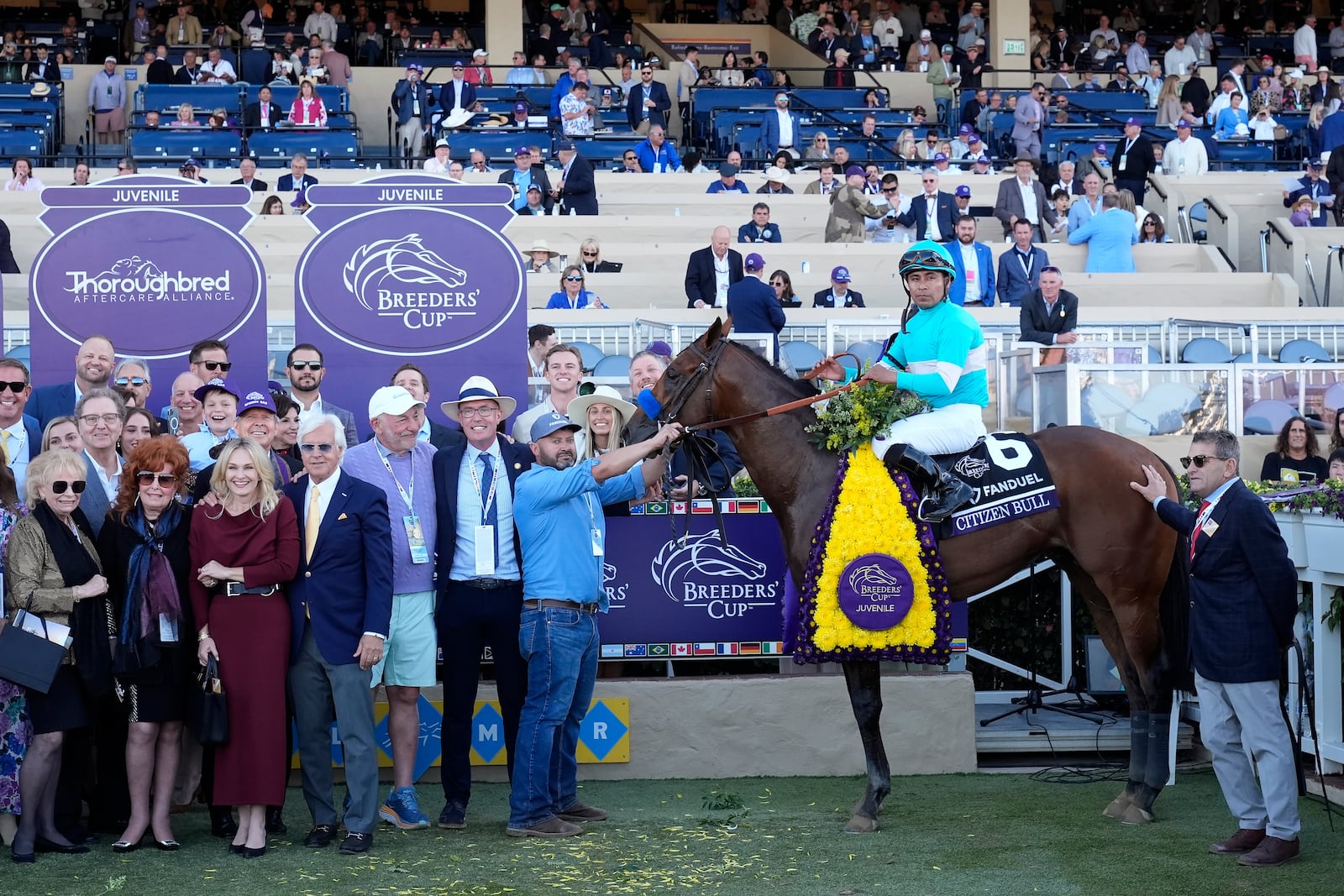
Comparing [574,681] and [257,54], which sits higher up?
[257,54]

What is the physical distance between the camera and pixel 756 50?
30.9m

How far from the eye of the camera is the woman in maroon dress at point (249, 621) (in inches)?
263

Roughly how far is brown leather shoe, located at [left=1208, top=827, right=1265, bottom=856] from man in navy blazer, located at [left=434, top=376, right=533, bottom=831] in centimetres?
321

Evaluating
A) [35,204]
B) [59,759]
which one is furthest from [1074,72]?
[59,759]

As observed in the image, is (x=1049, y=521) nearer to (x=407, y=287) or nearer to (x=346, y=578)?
(x=346, y=578)

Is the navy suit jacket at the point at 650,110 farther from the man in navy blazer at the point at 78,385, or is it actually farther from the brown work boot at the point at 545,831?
the brown work boot at the point at 545,831

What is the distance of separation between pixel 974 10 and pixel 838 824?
25.7 metres

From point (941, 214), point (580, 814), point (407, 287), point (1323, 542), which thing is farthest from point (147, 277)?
point (941, 214)

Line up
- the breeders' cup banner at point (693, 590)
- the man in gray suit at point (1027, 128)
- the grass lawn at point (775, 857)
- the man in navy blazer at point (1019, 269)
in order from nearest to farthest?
the grass lawn at point (775, 857)
the breeders' cup banner at point (693, 590)
the man in navy blazer at point (1019, 269)
the man in gray suit at point (1027, 128)

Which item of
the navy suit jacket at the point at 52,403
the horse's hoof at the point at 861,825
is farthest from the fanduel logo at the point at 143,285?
the horse's hoof at the point at 861,825

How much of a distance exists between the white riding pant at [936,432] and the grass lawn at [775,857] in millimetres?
1797

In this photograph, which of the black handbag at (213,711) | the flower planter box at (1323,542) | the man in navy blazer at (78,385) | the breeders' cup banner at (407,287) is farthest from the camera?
the breeders' cup banner at (407,287)

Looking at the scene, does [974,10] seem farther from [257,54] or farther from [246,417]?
[246,417]

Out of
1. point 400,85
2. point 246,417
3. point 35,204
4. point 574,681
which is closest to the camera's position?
point 574,681
